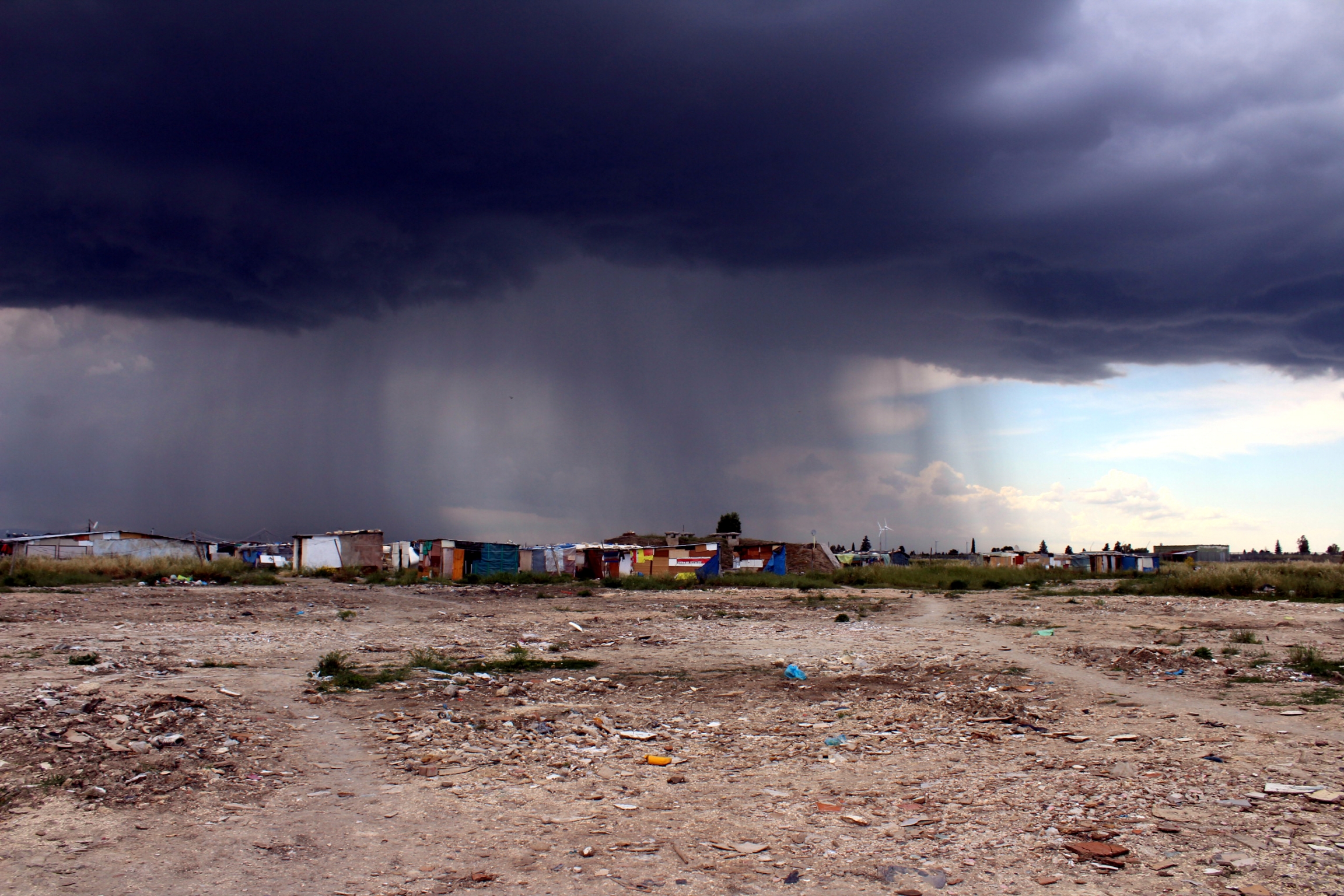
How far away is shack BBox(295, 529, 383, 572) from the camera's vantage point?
4422 cm

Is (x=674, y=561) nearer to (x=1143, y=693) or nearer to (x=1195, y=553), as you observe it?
(x=1143, y=693)

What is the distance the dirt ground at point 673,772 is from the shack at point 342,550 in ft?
104

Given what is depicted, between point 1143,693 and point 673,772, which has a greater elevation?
point 673,772

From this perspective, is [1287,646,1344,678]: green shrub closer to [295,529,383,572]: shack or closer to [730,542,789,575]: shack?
[730,542,789,575]: shack

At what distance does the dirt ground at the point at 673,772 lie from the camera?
450 centimetres

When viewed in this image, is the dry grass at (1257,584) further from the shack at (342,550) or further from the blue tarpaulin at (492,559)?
the shack at (342,550)

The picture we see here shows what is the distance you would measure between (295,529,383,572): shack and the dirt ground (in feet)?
104

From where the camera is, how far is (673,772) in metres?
6.73

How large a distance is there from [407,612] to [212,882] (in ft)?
57.4

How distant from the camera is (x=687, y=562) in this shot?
44625 mm

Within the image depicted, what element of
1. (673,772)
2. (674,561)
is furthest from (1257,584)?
(673,772)

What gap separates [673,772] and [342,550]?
→ 4224 cm

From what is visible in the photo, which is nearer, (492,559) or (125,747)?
(125,747)

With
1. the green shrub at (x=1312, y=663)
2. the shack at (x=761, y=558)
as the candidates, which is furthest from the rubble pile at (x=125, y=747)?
the shack at (x=761, y=558)
